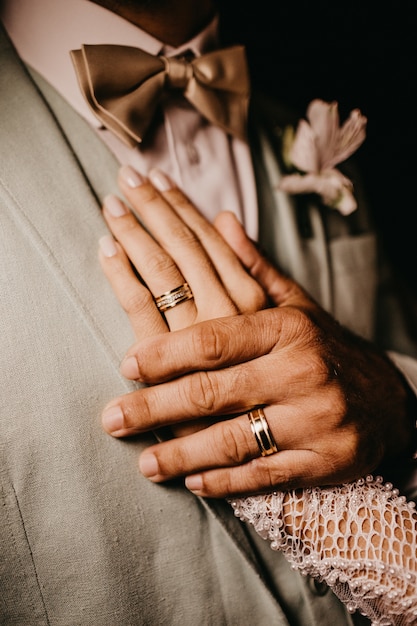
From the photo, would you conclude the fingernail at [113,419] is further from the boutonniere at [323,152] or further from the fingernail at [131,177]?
the boutonniere at [323,152]

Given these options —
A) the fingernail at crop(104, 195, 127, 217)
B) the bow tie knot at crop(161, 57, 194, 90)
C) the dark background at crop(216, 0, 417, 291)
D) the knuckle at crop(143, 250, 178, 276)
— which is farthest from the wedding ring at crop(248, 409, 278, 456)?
the dark background at crop(216, 0, 417, 291)

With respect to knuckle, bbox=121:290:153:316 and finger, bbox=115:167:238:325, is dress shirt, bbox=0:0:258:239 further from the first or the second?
knuckle, bbox=121:290:153:316

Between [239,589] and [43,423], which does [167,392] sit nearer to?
[43,423]

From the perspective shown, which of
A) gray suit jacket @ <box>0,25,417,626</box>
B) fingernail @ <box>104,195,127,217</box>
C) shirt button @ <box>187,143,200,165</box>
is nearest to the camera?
gray suit jacket @ <box>0,25,417,626</box>

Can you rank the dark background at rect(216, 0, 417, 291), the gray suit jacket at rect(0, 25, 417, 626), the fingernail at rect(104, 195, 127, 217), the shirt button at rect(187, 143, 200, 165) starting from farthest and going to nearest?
the dark background at rect(216, 0, 417, 291) < the shirt button at rect(187, 143, 200, 165) < the fingernail at rect(104, 195, 127, 217) < the gray suit jacket at rect(0, 25, 417, 626)

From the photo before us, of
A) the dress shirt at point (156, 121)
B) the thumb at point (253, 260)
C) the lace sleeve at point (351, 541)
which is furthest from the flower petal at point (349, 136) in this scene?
the lace sleeve at point (351, 541)

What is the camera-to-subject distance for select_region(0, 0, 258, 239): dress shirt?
73cm

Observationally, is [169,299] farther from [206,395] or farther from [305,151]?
[305,151]

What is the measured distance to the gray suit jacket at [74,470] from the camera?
575 mm

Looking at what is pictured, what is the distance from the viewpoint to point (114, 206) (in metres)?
0.68

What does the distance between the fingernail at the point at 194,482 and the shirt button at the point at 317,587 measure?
24 centimetres

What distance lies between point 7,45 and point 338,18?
3.43ft

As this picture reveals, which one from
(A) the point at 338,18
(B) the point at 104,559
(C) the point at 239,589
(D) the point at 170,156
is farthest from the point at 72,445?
(A) the point at 338,18

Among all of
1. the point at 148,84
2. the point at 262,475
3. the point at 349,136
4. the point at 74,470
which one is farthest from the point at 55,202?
the point at 349,136
